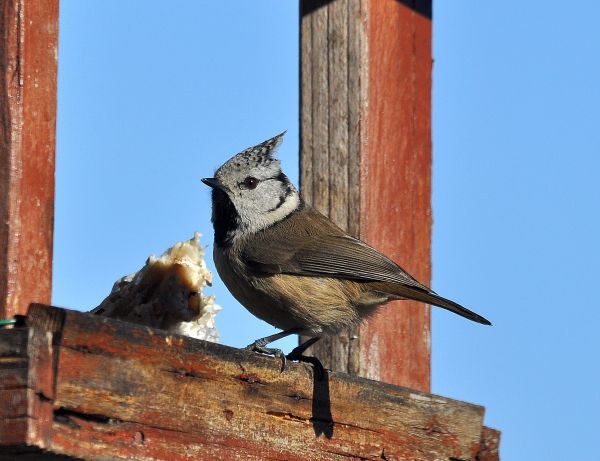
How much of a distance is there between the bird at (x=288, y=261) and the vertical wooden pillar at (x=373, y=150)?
0.27 feet

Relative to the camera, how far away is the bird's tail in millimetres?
4008

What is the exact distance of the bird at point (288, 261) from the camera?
4.20 metres

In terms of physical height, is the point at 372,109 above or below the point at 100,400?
above

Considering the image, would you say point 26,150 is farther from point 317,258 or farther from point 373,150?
point 317,258

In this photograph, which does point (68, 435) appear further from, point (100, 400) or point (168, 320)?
point (168, 320)

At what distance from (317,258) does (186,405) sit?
1.69 m

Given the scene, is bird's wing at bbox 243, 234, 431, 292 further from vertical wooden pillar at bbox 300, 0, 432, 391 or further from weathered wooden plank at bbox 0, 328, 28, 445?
weathered wooden plank at bbox 0, 328, 28, 445

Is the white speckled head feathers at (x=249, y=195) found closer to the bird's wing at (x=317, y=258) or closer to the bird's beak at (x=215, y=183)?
the bird's beak at (x=215, y=183)

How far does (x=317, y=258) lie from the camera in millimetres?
4477

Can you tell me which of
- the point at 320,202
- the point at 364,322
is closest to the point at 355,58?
the point at 320,202

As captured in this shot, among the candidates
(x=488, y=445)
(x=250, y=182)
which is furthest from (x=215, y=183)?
(x=488, y=445)

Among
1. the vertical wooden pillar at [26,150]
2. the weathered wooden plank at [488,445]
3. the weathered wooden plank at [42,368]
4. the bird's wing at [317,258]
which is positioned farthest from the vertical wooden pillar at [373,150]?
the weathered wooden plank at [42,368]

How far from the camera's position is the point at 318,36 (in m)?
4.21

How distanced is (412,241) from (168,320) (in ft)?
2.78
